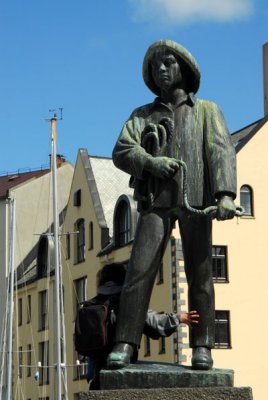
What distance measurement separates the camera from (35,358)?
62.6 meters

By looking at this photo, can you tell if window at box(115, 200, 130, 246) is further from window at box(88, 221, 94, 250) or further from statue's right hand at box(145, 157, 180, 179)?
statue's right hand at box(145, 157, 180, 179)

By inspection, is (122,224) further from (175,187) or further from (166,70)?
(175,187)

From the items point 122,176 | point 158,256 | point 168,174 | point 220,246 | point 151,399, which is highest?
point 122,176

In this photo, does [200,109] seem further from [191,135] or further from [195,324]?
[195,324]

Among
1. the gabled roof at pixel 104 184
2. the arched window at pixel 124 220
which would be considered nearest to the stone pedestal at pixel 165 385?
Answer: the arched window at pixel 124 220

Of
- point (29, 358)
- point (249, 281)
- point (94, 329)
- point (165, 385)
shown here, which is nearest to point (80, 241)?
point (29, 358)

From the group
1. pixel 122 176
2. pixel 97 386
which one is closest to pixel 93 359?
pixel 97 386

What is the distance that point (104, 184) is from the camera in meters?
58.3

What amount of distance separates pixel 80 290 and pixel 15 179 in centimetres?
1603

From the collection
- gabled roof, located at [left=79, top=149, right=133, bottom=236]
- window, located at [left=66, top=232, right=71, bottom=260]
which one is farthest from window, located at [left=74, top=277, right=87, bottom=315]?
gabled roof, located at [left=79, top=149, right=133, bottom=236]

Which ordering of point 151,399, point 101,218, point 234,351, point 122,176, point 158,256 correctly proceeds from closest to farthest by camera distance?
point 151,399 < point 158,256 < point 234,351 < point 101,218 < point 122,176

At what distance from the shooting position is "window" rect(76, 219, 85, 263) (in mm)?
57406

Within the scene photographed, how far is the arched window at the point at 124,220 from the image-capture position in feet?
168

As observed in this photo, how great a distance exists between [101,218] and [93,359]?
149 ft
